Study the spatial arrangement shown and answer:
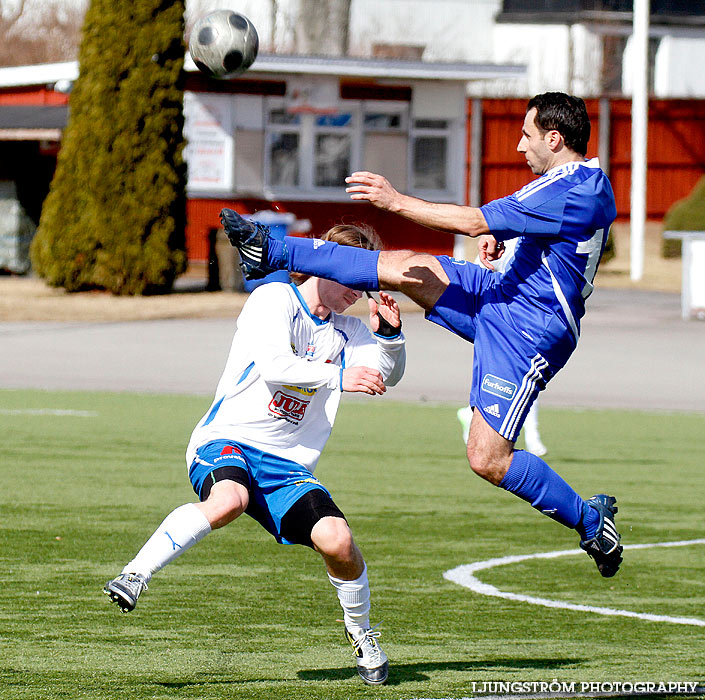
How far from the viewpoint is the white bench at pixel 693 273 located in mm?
24312

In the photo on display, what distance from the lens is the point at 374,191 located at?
6.12 m

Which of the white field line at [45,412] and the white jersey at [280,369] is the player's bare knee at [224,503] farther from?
the white field line at [45,412]

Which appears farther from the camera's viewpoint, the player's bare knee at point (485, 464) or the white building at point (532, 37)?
the white building at point (532, 37)

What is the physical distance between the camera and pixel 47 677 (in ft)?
20.0

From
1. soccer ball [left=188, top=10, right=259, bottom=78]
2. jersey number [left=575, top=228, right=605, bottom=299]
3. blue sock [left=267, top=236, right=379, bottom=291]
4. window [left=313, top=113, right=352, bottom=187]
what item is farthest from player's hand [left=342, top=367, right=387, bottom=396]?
window [left=313, top=113, right=352, bottom=187]

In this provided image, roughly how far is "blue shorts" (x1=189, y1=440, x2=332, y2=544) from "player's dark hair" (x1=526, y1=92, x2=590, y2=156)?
6.09 ft

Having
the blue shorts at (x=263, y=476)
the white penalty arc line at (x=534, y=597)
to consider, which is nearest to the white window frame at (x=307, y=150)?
the white penalty arc line at (x=534, y=597)

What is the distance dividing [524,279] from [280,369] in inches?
51.1

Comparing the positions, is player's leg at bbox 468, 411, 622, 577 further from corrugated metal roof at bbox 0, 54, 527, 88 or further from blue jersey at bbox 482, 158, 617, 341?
corrugated metal roof at bbox 0, 54, 527, 88

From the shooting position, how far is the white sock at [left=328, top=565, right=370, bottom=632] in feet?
20.2

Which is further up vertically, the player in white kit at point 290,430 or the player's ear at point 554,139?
the player's ear at point 554,139

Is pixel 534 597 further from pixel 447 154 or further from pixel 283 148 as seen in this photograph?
pixel 447 154

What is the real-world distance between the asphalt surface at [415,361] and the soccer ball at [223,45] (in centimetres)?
799

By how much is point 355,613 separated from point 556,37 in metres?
51.9
